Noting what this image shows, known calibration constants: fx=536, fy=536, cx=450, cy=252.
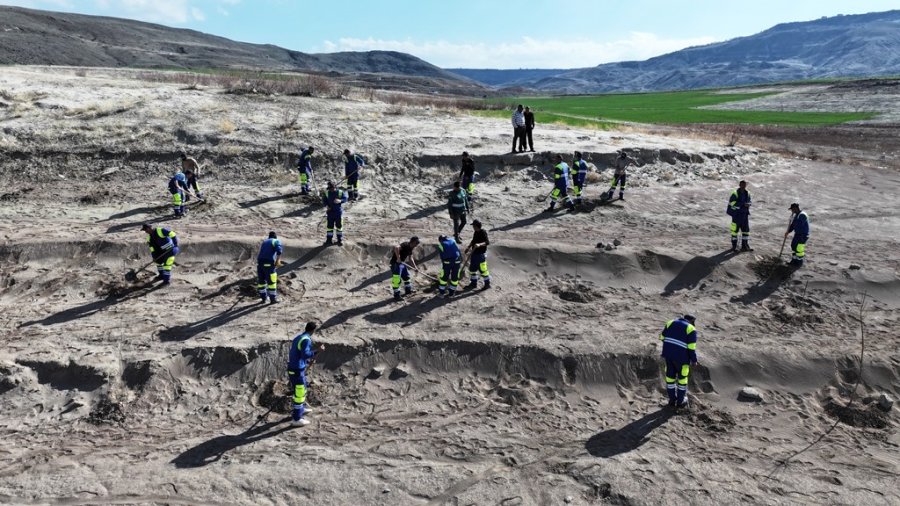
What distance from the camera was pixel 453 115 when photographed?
29469mm

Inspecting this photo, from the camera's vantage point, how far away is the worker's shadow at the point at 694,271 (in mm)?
13547

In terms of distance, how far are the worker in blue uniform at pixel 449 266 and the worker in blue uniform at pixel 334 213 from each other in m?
3.39

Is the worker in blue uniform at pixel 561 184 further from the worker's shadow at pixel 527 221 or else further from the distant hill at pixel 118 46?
the distant hill at pixel 118 46

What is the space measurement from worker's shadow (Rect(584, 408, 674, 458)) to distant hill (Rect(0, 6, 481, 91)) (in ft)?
295

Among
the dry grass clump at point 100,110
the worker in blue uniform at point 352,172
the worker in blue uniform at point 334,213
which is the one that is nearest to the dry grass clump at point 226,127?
the dry grass clump at point 100,110

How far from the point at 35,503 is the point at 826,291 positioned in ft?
53.0

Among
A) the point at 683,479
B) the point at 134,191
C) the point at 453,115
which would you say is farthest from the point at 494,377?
the point at 453,115

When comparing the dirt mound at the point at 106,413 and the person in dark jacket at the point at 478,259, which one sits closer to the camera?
the dirt mound at the point at 106,413

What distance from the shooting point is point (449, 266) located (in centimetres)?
1231

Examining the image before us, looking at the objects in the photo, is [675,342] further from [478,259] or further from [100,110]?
[100,110]

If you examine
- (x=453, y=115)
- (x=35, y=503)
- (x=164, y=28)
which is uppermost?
(x=164, y=28)

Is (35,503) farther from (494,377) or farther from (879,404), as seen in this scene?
(879,404)

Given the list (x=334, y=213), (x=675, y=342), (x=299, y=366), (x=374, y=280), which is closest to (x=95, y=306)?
(x=334, y=213)

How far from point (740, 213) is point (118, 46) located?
111 metres
